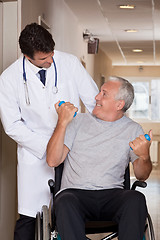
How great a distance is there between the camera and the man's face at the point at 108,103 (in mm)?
2580

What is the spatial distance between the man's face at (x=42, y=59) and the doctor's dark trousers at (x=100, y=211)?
0.69 metres

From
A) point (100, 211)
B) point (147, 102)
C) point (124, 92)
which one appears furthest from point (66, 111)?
point (147, 102)

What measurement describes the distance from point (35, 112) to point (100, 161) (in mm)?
468

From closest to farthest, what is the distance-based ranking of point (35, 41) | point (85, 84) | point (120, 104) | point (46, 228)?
point (46, 228) → point (35, 41) → point (120, 104) → point (85, 84)

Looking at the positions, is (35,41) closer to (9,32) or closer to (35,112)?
(35,112)

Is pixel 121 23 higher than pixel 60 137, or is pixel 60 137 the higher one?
pixel 121 23

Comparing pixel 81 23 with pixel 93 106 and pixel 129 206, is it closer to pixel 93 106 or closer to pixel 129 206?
pixel 93 106

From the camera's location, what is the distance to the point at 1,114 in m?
2.58

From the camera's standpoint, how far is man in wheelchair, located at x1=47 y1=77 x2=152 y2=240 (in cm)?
219

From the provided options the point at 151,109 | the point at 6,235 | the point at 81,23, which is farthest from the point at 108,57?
the point at 6,235

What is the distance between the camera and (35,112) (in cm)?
262

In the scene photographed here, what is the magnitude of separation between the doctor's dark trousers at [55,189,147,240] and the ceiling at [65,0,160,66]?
10.6 feet

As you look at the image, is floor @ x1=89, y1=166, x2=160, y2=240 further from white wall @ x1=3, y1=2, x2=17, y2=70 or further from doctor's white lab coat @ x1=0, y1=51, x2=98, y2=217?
white wall @ x1=3, y1=2, x2=17, y2=70

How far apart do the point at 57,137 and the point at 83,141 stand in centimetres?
20
